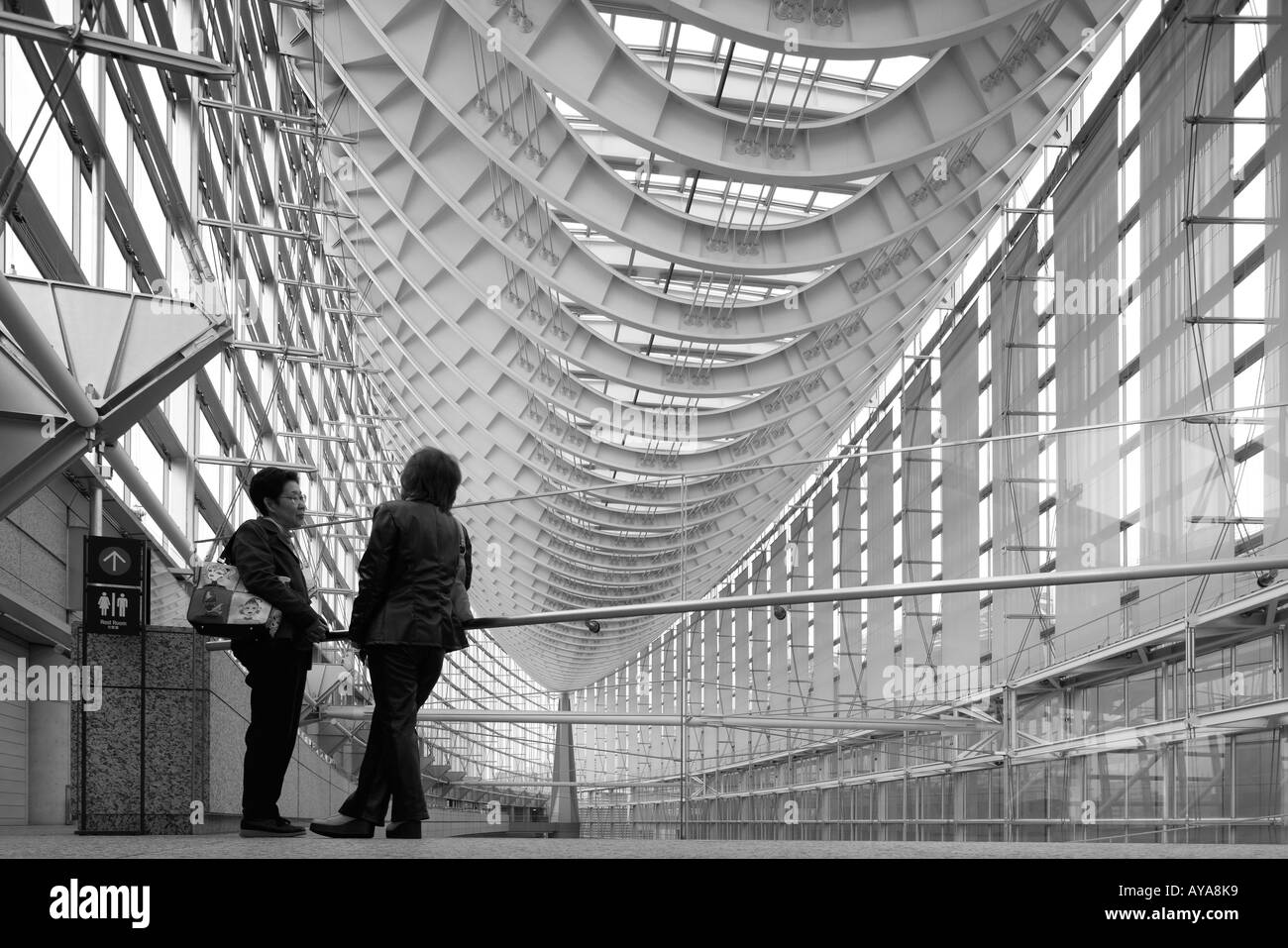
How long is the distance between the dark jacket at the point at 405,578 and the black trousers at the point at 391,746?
0.08 meters

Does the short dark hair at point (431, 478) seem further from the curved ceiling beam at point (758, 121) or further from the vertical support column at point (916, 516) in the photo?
the curved ceiling beam at point (758, 121)

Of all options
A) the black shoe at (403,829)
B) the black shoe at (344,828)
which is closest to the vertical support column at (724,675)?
the black shoe at (403,829)

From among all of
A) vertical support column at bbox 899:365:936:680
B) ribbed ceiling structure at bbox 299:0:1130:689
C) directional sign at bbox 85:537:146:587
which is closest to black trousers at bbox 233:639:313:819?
ribbed ceiling structure at bbox 299:0:1130:689

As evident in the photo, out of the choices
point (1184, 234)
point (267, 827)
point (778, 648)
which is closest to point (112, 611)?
point (267, 827)

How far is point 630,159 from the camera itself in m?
22.9

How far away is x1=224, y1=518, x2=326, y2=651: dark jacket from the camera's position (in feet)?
18.6

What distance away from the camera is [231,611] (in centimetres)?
561

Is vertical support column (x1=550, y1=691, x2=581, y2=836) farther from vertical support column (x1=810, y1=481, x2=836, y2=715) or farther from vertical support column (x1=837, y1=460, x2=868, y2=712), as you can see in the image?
vertical support column (x1=837, y1=460, x2=868, y2=712)

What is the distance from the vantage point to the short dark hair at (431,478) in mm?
5910

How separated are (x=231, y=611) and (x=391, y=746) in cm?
87

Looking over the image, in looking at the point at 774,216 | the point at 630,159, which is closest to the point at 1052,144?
the point at 774,216

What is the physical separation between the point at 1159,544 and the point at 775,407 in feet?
57.3

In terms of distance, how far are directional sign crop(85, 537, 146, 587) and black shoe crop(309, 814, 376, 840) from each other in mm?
2442
